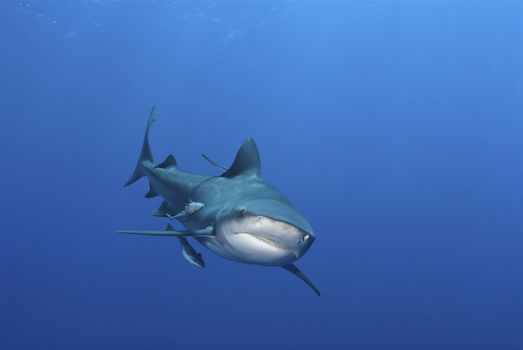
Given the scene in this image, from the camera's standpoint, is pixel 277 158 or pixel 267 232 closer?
pixel 267 232

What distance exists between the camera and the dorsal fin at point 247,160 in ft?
18.7

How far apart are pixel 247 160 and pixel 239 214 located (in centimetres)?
191

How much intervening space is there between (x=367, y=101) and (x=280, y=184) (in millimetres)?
21107

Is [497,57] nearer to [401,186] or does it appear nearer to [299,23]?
[299,23]

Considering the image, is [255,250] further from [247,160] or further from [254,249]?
[247,160]

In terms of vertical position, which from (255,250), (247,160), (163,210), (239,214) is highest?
(247,160)

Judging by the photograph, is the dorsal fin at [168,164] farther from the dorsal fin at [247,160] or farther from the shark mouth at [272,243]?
the shark mouth at [272,243]

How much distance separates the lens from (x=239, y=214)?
3922 millimetres

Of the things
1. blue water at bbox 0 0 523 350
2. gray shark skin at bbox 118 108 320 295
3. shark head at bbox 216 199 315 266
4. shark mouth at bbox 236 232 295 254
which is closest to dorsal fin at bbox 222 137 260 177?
gray shark skin at bbox 118 108 320 295

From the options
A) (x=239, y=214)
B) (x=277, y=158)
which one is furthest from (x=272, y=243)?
(x=277, y=158)

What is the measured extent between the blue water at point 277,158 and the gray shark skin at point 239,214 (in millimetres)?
19290

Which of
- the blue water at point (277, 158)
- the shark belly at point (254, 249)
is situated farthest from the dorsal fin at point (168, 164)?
the blue water at point (277, 158)

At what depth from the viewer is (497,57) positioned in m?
42.8

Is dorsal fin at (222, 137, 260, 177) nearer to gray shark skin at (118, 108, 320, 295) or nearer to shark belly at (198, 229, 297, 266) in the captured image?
gray shark skin at (118, 108, 320, 295)
